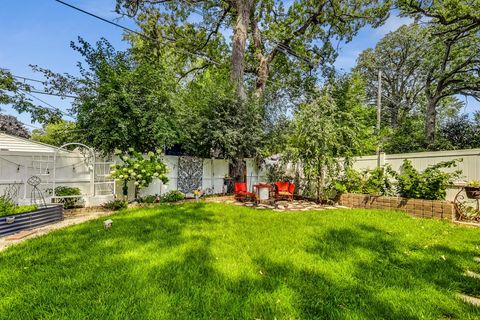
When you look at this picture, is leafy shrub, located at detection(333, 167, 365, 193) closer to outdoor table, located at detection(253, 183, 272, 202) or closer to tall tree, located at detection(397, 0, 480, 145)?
outdoor table, located at detection(253, 183, 272, 202)

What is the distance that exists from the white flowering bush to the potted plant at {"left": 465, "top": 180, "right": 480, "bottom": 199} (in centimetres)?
806

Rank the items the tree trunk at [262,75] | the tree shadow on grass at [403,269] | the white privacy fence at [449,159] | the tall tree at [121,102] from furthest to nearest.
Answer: the tree trunk at [262,75] → the tall tree at [121,102] → the white privacy fence at [449,159] → the tree shadow on grass at [403,269]

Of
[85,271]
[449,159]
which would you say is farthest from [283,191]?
[85,271]

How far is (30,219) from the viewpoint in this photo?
520 centimetres

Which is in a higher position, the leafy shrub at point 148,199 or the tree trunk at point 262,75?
the tree trunk at point 262,75

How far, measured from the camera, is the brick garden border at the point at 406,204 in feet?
20.1

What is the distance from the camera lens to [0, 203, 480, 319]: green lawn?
2.30 meters

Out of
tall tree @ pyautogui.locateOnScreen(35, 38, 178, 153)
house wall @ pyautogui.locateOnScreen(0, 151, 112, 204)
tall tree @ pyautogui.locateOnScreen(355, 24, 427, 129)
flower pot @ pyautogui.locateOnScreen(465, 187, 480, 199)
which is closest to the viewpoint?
flower pot @ pyautogui.locateOnScreen(465, 187, 480, 199)

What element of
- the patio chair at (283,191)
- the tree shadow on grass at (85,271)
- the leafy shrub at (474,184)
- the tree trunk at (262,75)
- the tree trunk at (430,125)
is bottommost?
the tree shadow on grass at (85,271)

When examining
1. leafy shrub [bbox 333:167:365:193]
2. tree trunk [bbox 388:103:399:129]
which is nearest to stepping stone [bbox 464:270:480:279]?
leafy shrub [bbox 333:167:365:193]

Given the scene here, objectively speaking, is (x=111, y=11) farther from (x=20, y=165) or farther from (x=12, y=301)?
(x=12, y=301)

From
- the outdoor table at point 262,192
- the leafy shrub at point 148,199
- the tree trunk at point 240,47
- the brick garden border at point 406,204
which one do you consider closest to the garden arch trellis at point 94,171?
the leafy shrub at point 148,199

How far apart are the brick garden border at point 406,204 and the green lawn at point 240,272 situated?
3.29 feet

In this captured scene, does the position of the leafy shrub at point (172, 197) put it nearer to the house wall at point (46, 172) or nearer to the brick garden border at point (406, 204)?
the house wall at point (46, 172)
